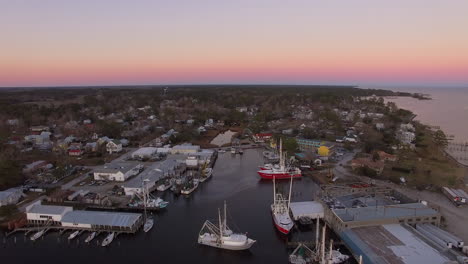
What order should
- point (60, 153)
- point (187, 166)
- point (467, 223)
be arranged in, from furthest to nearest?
point (60, 153) < point (187, 166) < point (467, 223)

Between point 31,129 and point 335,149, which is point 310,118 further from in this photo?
point 31,129

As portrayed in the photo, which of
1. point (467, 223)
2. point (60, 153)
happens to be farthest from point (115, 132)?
point (467, 223)

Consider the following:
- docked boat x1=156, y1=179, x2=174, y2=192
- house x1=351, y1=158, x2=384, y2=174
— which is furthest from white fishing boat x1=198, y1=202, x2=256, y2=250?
house x1=351, y1=158, x2=384, y2=174

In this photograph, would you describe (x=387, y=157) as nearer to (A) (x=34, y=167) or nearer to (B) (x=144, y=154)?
(B) (x=144, y=154)

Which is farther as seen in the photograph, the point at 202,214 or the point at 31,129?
the point at 31,129

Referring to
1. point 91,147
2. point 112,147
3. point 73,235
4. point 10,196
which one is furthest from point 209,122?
point 73,235

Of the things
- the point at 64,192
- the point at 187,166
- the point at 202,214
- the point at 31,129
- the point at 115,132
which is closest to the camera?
the point at 202,214
